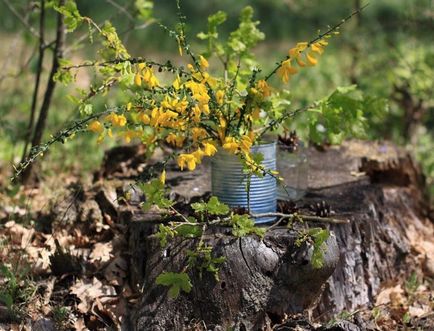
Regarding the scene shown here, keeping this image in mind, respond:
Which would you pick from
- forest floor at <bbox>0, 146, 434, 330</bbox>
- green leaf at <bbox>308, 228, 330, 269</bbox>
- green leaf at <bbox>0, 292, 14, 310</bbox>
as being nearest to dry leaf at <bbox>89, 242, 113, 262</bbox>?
forest floor at <bbox>0, 146, 434, 330</bbox>

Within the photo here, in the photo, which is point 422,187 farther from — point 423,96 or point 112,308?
point 112,308

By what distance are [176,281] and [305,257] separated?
0.52m

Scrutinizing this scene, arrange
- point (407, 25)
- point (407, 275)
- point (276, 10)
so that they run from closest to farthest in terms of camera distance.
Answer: point (407, 275) < point (407, 25) < point (276, 10)

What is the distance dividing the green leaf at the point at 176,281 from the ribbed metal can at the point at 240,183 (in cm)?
53

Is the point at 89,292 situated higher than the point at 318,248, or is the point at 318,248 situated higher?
the point at 318,248

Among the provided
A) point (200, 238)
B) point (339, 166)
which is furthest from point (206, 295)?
point (339, 166)

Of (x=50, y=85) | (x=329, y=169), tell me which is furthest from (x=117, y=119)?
(x=329, y=169)

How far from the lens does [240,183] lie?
3420 mm

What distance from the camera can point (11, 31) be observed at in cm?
1022

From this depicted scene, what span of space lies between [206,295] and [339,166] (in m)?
1.61

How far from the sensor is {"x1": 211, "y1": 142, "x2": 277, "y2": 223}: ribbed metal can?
3.42 meters

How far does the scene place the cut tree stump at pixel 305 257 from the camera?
10.4 feet

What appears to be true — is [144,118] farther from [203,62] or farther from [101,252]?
[101,252]

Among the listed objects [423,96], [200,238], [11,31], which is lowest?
[200,238]
